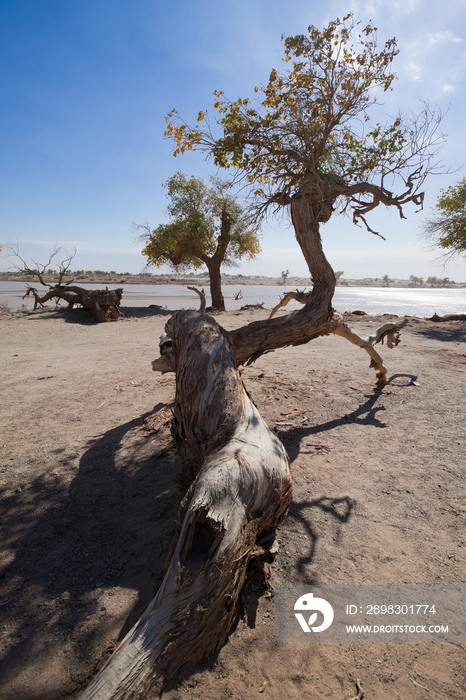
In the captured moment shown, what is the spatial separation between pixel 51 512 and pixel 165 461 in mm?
1217

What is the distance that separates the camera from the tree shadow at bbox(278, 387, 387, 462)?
14.5ft

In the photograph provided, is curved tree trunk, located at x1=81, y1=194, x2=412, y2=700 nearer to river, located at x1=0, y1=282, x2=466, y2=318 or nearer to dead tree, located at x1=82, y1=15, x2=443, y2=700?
dead tree, located at x1=82, y1=15, x2=443, y2=700

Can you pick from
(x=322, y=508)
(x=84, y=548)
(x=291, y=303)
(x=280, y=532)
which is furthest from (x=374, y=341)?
(x=291, y=303)

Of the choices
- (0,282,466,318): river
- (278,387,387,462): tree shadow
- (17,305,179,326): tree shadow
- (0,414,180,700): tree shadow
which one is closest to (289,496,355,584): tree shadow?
(278,387,387,462): tree shadow

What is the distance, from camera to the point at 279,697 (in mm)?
1741

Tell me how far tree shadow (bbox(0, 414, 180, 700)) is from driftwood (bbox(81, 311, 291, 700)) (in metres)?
0.39

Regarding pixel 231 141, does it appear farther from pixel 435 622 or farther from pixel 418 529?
pixel 435 622

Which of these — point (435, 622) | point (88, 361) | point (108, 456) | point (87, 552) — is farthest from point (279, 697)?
point (88, 361)

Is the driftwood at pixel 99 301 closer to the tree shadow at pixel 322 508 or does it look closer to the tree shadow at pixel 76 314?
the tree shadow at pixel 76 314

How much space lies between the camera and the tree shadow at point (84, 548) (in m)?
2.07

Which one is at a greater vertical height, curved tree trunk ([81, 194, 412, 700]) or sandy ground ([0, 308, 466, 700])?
curved tree trunk ([81, 194, 412, 700])

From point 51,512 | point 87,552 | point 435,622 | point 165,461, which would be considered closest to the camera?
point 435,622

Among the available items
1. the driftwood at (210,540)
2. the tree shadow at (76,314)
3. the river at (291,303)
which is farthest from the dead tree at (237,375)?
the tree shadow at (76,314)

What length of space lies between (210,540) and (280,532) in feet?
2.77
